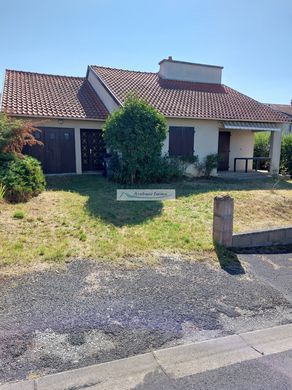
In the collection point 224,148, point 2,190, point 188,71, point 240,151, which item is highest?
point 188,71

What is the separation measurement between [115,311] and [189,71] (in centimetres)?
1765

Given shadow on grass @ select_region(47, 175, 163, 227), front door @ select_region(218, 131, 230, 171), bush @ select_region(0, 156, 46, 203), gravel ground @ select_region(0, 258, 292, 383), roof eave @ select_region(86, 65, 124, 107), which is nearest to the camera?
gravel ground @ select_region(0, 258, 292, 383)

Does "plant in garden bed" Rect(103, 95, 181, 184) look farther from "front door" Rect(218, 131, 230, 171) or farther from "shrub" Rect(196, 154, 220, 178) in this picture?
"front door" Rect(218, 131, 230, 171)

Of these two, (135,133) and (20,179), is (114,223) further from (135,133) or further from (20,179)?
(135,133)

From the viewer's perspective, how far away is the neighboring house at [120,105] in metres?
13.8

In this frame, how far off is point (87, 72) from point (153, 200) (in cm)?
1250

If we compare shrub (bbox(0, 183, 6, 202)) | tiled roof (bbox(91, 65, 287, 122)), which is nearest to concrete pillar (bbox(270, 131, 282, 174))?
tiled roof (bbox(91, 65, 287, 122))

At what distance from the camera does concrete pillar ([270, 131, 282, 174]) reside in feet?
54.2

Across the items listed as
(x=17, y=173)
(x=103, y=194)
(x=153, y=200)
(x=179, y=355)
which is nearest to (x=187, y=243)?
(x=179, y=355)

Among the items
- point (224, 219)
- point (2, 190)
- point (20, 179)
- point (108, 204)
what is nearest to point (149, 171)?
point (108, 204)

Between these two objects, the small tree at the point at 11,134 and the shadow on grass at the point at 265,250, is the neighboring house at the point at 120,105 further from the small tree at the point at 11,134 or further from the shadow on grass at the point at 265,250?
the shadow on grass at the point at 265,250

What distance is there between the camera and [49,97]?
14820 millimetres

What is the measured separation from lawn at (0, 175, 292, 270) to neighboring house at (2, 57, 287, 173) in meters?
3.91

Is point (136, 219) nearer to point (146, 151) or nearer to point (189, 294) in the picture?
point (189, 294)
